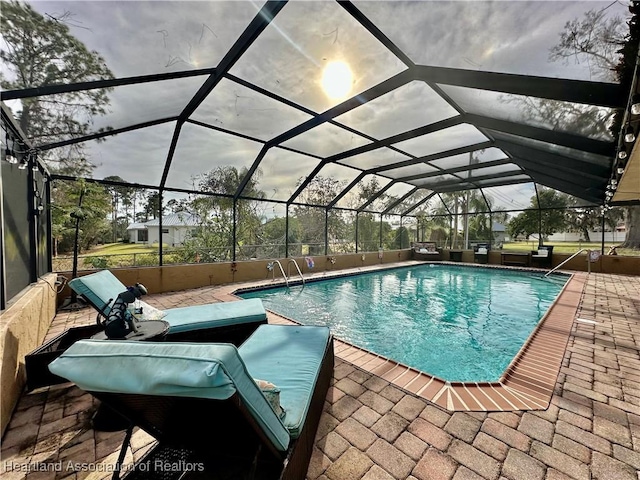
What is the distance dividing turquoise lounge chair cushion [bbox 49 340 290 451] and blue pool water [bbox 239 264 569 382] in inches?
130

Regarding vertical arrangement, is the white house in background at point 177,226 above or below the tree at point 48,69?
below

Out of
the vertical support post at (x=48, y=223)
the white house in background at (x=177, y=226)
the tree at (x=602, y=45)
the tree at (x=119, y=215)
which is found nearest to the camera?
the tree at (x=602, y=45)

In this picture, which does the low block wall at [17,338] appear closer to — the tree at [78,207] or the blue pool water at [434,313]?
the tree at [78,207]

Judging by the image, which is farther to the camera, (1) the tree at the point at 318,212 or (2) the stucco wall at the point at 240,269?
(1) the tree at the point at 318,212

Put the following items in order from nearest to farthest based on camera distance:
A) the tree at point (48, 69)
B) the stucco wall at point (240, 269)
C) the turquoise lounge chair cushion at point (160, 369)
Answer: the turquoise lounge chair cushion at point (160, 369) → the tree at point (48, 69) → the stucco wall at point (240, 269)

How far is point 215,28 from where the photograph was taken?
9.96 ft

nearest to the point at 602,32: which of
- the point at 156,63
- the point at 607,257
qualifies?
the point at 156,63

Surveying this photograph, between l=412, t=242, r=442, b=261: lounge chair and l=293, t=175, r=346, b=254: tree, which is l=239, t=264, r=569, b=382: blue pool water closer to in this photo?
l=412, t=242, r=442, b=261: lounge chair

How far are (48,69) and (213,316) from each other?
342 centimetres

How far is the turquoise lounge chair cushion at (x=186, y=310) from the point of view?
2.86 m

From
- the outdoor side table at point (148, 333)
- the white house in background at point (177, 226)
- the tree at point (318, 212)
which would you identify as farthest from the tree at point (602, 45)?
the white house in background at point (177, 226)

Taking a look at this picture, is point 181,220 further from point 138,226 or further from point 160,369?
point 160,369

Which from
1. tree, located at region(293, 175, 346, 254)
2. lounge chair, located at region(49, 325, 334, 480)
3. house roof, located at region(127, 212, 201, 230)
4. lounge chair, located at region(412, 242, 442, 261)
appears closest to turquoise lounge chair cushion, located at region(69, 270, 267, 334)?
lounge chair, located at region(49, 325, 334, 480)

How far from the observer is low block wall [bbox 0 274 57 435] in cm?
195
